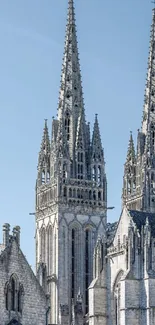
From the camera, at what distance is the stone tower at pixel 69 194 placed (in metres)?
109

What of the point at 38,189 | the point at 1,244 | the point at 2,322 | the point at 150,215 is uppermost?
the point at 38,189

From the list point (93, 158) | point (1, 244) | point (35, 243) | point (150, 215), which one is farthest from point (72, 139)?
point (1, 244)

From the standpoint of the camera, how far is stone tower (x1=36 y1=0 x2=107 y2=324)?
109 metres

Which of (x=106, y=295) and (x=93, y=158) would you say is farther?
(x=93, y=158)

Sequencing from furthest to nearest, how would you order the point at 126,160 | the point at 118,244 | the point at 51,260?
the point at 126,160, the point at 51,260, the point at 118,244

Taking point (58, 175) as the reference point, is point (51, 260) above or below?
below

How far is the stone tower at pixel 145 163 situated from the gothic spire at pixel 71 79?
7.61 metres

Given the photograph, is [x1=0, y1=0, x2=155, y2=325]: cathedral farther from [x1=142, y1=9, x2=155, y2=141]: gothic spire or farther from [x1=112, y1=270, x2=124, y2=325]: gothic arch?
[x1=112, y1=270, x2=124, y2=325]: gothic arch

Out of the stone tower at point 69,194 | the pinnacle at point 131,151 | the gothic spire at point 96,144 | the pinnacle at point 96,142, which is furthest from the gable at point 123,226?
the pinnacle at point 131,151

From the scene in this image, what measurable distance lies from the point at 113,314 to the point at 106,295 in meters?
1.91

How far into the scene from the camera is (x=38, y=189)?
379ft

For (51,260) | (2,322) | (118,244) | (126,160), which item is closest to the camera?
(2,322)

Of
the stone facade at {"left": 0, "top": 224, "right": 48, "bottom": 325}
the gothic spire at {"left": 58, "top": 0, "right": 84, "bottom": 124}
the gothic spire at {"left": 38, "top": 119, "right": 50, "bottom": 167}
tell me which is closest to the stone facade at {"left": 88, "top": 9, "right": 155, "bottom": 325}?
the stone facade at {"left": 0, "top": 224, "right": 48, "bottom": 325}

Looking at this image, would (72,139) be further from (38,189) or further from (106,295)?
(106,295)
